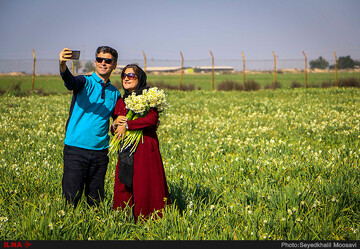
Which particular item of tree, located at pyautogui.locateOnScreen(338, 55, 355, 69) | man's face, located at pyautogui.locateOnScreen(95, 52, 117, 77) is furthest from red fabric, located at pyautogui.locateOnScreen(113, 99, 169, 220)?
tree, located at pyautogui.locateOnScreen(338, 55, 355, 69)

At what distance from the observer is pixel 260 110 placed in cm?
1411

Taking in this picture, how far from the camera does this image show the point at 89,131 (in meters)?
3.72

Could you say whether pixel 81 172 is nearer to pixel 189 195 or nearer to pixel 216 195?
pixel 189 195

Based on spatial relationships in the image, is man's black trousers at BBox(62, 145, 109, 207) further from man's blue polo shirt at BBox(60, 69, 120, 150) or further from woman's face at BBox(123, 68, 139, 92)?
woman's face at BBox(123, 68, 139, 92)

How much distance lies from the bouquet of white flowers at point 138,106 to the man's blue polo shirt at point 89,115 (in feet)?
0.75

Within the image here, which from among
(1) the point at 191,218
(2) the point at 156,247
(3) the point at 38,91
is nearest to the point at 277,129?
(1) the point at 191,218

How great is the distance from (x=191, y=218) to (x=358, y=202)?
2165 millimetres

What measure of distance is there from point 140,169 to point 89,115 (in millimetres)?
884

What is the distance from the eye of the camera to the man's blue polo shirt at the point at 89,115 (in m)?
3.71

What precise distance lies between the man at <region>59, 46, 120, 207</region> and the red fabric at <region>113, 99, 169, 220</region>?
41 centimetres

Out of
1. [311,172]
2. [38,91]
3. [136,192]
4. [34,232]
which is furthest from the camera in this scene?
[38,91]

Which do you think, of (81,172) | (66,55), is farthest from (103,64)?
(81,172)

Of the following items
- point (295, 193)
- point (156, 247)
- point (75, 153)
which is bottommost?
point (156, 247)

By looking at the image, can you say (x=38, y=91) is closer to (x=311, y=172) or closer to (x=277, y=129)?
(x=277, y=129)
